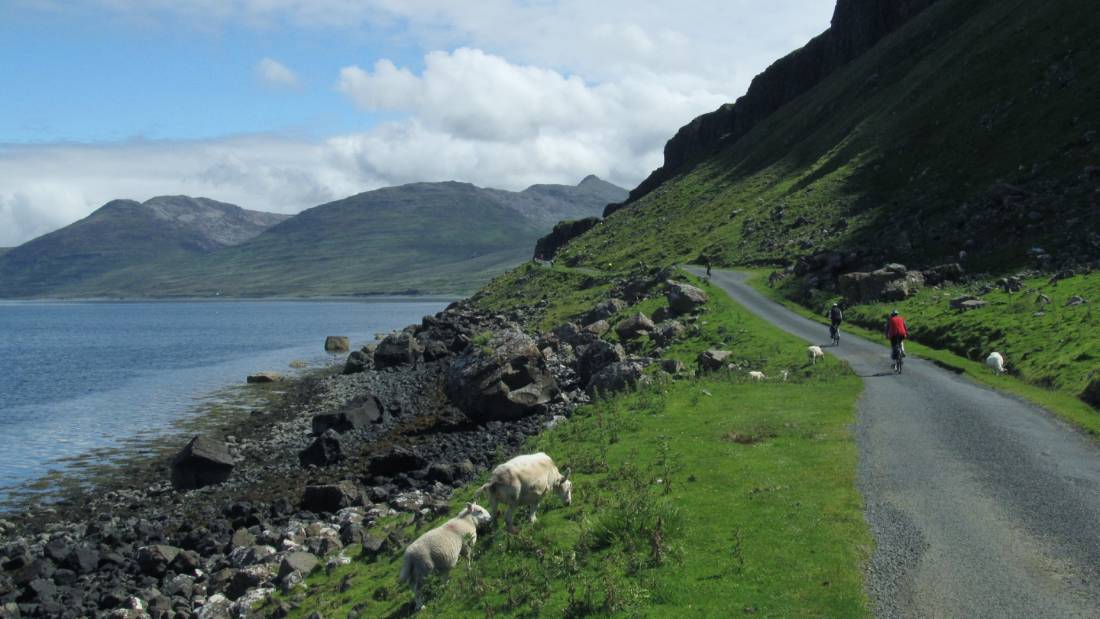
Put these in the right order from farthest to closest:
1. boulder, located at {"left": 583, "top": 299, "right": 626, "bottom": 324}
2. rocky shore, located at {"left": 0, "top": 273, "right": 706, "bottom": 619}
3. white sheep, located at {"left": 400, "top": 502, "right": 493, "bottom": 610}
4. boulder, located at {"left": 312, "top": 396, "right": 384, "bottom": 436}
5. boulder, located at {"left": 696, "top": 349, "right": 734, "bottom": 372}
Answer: boulder, located at {"left": 583, "top": 299, "right": 626, "bottom": 324} → boulder, located at {"left": 312, "top": 396, "right": 384, "bottom": 436} → boulder, located at {"left": 696, "top": 349, "right": 734, "bottom": 372} → rocky shore, located at {"left": 0, "top": 273, "right": 706, "bottom": 619} → white sheep, located at {"left": 400, "top": 502, "right": 493, "bottom": 610}

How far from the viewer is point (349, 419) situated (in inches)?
1918

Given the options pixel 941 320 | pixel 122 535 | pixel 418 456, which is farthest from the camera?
pixel 941 320

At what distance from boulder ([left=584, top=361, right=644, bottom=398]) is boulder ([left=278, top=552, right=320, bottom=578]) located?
18.2m

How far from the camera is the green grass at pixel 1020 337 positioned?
29203 millimetres

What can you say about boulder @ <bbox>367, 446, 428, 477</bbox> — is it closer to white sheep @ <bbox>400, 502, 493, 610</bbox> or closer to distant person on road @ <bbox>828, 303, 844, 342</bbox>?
white sheep @ <bbox>400, 502, 493, 610</bbox>

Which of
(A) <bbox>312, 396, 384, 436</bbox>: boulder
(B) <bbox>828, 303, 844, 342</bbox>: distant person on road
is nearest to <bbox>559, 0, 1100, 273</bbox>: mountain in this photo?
(B) <bbox>828, 303, 844, 342</bbox>: distant person on road

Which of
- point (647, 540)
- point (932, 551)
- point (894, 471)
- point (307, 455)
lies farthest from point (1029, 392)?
point (307, 455)

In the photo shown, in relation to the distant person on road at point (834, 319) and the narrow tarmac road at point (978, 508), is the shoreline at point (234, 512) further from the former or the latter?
the distant person on road at point (834, 319)

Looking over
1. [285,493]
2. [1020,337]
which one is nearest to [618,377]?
[285,493]

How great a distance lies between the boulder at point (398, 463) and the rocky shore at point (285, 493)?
0.22 feet

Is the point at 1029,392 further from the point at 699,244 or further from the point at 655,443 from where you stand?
the point at 699,244

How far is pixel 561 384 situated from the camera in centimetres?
5050

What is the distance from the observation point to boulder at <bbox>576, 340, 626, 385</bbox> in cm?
4669

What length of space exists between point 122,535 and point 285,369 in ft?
207
